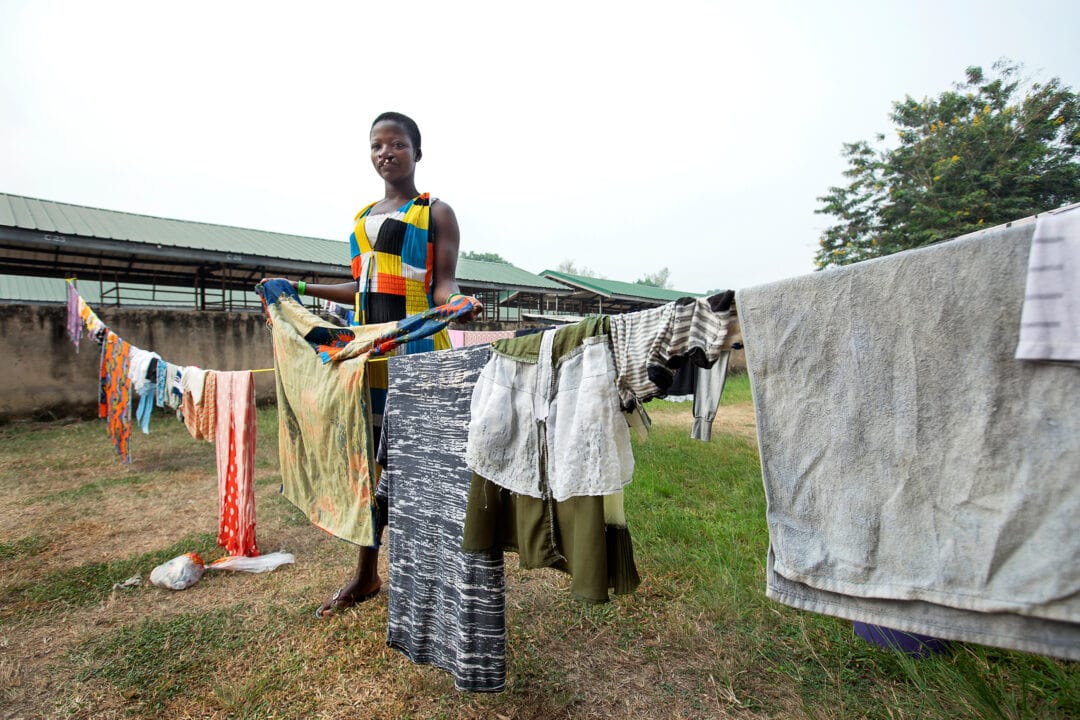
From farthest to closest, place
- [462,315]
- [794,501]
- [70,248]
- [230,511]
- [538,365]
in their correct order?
[70,248], [230,511], [462,315], [538,365], [794,501]

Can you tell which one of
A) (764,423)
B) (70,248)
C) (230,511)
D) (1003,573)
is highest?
(70,248)

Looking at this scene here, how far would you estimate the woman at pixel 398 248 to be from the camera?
2.18 m

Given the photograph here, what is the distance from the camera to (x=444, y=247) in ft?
7.40

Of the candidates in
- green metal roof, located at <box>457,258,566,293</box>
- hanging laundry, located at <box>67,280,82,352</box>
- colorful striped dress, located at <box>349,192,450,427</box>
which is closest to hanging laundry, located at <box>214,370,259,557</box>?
colorful striped dress, located at <box>349,192,450,427</box>

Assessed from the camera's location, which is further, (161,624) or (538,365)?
(161,624)

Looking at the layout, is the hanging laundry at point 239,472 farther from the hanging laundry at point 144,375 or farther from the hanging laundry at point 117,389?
the hanging laundry at point 117,389

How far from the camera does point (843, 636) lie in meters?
2.05

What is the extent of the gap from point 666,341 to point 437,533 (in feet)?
3.85

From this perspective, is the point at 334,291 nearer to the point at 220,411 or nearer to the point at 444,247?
the point at 444,247

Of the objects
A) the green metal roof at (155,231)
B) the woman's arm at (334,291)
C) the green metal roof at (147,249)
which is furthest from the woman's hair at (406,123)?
the green metal roof at (155,231)

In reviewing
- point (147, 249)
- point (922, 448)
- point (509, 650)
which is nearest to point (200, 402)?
point (509, 650)

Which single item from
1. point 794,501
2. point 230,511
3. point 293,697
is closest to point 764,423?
point 794,501

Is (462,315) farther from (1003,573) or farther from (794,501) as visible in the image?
(1003,573)

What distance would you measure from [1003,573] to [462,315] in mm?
1670
